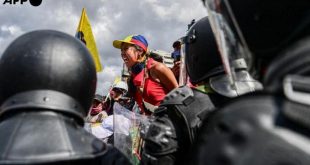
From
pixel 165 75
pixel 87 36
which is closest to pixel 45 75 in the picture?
pixel 165 75

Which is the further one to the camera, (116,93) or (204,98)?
(116,93)

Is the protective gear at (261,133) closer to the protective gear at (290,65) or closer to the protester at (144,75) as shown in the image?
the protective gear at (290,65)

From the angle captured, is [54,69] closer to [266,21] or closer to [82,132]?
[82,132]

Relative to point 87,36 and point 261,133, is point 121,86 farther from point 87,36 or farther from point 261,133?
point 261,133

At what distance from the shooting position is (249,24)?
0.97 metres

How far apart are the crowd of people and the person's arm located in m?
1.25

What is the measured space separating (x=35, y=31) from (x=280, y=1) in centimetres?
130

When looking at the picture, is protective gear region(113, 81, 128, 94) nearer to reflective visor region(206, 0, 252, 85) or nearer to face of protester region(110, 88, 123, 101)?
face of protester region(110, 88, 123, 101)

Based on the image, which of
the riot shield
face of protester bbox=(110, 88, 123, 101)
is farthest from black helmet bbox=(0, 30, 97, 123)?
face of protester bbox=(110, 88, 123, 101)

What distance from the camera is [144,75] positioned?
13.3 ft

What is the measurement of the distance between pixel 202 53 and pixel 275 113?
1.59m

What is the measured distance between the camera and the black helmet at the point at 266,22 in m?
0.82

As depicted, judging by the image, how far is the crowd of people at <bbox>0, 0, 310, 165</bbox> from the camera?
69 cm

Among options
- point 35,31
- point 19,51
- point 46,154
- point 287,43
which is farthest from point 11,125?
point 287,43
